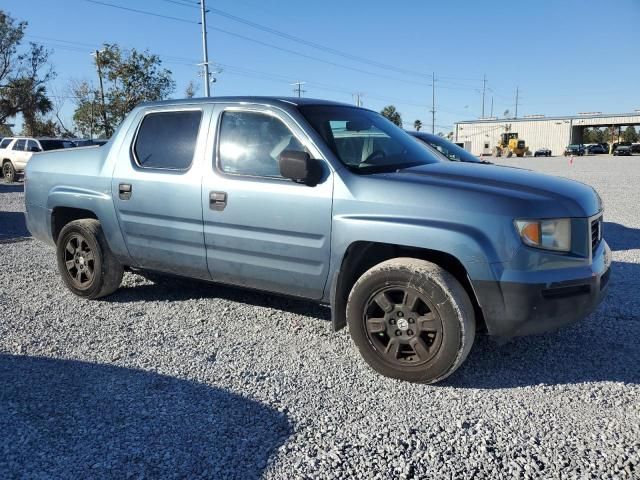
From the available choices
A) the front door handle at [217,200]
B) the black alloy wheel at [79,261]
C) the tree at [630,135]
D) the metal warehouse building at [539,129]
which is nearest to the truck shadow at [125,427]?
the front door handle at [217,200]

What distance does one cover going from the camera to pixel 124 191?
4664 millimetres

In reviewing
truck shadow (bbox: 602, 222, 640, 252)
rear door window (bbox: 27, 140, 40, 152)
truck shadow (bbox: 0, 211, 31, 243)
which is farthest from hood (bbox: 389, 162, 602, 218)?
rear door window (bbox: 27, 140, 40, 152)

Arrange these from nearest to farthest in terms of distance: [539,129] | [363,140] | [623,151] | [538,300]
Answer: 1. [538,300]
2. [363,140]
3. [623,151]
4. [539,129]

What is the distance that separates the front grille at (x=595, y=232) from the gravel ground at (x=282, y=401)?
2.83 feet

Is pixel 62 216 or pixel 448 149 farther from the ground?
pixel 448 149

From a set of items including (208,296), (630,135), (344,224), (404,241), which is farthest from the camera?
(630,135)

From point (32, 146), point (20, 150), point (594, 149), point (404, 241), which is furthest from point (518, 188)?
point (594, 149)

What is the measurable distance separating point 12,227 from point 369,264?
→ 875 cm

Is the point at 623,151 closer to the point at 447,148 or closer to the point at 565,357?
the point at 447,148

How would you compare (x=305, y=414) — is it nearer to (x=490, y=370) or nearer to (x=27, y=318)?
(x=490, y=370)

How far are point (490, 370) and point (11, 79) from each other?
41.3 m

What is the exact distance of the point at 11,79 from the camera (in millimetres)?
36312

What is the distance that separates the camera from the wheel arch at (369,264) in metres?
3.53

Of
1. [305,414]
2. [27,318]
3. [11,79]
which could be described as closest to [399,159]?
[305,414]
